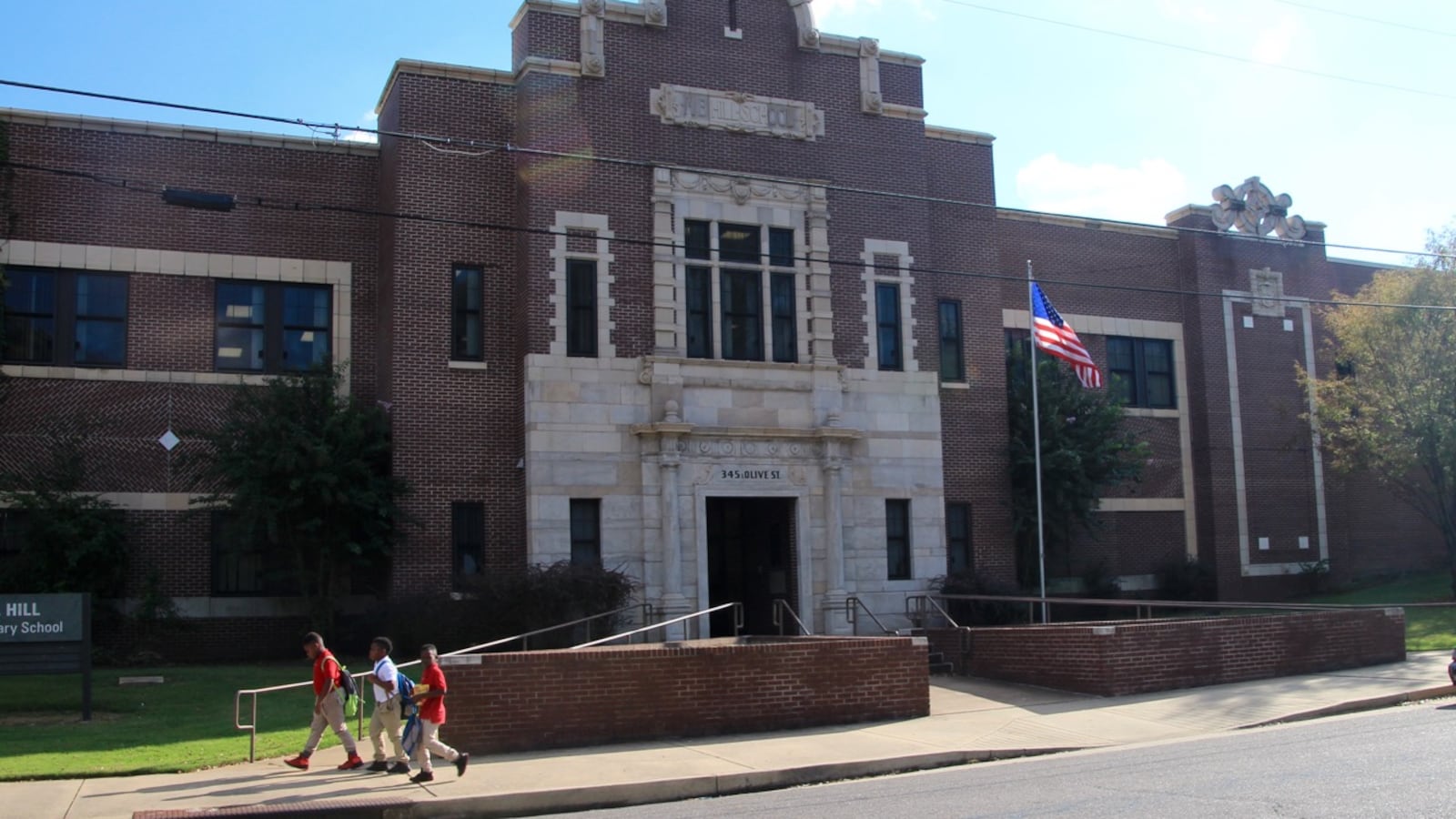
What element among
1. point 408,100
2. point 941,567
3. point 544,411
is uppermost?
point 408,100

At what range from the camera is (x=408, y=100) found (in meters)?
26.0

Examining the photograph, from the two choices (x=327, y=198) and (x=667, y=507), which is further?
(x=327, y=198)

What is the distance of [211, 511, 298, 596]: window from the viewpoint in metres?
25.4

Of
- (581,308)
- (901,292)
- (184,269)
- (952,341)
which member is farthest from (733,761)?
(952,341)

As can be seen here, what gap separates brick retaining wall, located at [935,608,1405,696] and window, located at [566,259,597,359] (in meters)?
9.08

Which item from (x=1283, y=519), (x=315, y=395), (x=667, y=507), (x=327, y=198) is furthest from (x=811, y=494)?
(x=1283, y=519)

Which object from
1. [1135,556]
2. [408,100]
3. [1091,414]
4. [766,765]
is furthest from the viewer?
[1135,556]

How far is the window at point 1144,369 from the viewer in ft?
112

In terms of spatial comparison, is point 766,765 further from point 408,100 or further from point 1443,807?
point 408,100

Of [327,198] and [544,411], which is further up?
[327,198]

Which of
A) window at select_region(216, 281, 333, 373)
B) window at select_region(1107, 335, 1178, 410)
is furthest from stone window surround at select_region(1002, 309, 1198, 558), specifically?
window at select_region(216, 281, 333, 373)

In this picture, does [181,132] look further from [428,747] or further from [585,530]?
[428,747]

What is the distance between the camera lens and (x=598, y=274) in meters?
25.9

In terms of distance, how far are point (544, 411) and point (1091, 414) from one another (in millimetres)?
12468
